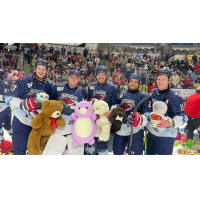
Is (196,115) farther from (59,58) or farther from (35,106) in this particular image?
(59,58)

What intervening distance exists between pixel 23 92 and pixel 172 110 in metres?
2.25

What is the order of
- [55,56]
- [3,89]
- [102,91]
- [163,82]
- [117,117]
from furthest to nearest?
[55,56] → [3,89] → [102,91] → [163,82] → [117,117]

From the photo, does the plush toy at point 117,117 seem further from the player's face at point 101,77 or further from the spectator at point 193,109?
the spectator at point 193,109

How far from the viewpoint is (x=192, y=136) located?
381 cm

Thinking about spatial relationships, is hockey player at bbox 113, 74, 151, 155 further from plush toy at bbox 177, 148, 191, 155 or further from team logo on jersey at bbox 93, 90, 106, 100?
plush toy at bbox 177, 148, 191, 155

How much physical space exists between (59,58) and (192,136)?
3.86 meters

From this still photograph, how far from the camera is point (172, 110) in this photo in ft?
7.77

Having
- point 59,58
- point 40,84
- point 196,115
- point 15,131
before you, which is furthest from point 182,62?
point 15,131

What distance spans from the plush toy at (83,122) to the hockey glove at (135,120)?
0.51m

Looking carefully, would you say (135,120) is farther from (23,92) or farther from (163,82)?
(23,92)

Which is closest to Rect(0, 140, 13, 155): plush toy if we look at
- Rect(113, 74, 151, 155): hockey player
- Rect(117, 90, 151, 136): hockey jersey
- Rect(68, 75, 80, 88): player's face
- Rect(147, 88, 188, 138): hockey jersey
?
Rect(68, 75, 80, 88): player's face

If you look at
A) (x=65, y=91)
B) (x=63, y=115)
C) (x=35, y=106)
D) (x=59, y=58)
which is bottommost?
(x=63, y=115)

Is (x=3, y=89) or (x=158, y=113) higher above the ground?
(x=3, y=89)

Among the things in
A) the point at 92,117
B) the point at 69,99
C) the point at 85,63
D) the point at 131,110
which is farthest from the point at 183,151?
the point at 85,63
